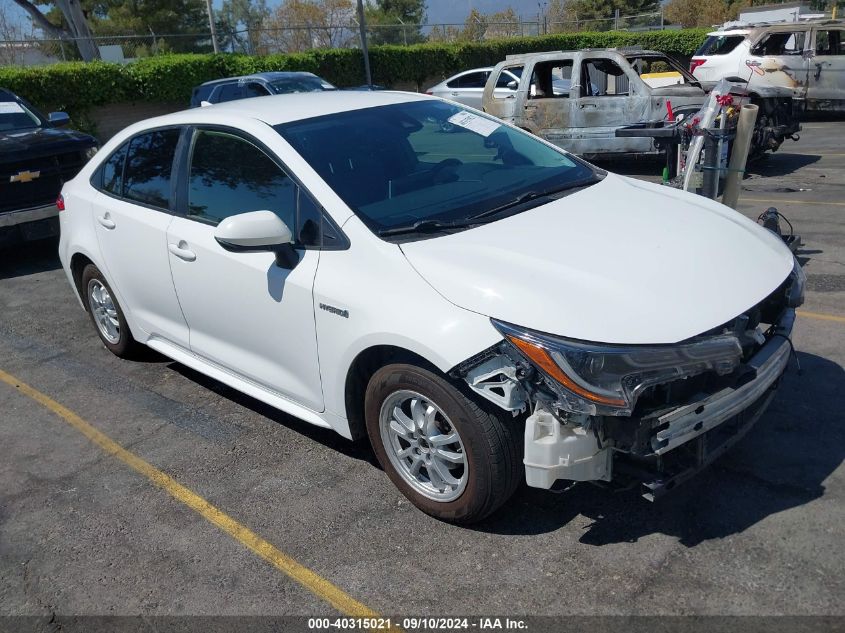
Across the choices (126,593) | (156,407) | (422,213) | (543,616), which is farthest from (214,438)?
(543,616)

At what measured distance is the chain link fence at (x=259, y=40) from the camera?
22766mm

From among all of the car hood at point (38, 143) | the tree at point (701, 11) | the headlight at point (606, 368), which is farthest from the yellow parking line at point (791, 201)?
the tree at point (701, 11)

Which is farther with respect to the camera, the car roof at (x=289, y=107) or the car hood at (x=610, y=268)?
the car roof at (x=289, y=107)

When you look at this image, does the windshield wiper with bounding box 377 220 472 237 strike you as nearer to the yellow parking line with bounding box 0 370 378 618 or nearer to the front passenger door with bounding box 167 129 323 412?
the front passenger door with bounding box 167 129 323 412

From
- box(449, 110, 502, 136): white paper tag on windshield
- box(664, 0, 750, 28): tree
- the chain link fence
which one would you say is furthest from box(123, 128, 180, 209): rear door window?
box(664, 0, 750, 28): tree

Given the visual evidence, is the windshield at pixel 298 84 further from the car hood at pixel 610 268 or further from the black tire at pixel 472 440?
the black tire at pixel 472 440

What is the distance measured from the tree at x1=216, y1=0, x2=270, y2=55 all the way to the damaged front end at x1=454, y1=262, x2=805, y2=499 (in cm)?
2476

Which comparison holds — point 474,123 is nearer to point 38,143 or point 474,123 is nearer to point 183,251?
point 183,251

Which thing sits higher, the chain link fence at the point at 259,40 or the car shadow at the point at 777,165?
the chain link fence at the point at 259,40

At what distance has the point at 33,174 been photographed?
8.32 meters

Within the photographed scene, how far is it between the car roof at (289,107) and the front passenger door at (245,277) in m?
0.14

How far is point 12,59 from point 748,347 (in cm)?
2505

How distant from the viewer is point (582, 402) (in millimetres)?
2887

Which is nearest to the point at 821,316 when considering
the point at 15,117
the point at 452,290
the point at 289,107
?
the point at 452,290
